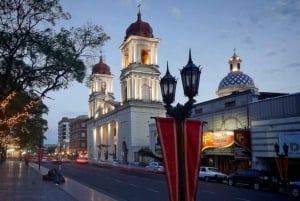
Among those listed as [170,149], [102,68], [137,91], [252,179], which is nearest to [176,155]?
[170,149]

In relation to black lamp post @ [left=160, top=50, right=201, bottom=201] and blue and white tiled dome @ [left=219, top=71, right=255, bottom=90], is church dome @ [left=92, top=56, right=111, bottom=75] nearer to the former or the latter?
blue and white tiled dome @ [left=219, top=71, right=255, bottom=90]

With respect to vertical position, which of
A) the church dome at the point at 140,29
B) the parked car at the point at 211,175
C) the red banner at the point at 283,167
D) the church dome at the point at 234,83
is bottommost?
the parked car at the point at 211,175

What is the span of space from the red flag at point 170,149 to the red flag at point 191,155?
0.73ft

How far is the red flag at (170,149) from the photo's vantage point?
979cm

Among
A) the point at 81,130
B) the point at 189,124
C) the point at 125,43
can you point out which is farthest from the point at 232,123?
the point at 81,130

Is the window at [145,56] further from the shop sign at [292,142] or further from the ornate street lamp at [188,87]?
the ornate street lamp at [188,87]

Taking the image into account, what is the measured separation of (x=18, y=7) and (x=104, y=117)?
263 ft

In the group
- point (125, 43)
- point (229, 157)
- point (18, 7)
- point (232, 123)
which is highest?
point (125, 43)

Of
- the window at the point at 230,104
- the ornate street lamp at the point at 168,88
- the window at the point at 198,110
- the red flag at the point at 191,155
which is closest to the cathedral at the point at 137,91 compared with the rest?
the window at the point at 198,110

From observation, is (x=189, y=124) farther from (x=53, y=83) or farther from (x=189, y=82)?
(x=53, y=83)

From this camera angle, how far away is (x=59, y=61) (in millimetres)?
20828

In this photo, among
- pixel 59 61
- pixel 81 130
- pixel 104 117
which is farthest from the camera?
pixel 81 130

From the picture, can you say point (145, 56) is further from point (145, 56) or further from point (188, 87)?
point (188, 87)

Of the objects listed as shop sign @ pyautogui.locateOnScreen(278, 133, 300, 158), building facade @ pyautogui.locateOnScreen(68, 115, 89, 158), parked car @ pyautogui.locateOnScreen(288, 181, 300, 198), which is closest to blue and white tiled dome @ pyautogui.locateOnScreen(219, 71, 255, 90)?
shop sign @ pyautogui.locateOnScreen(278, 133, 300, 158)
